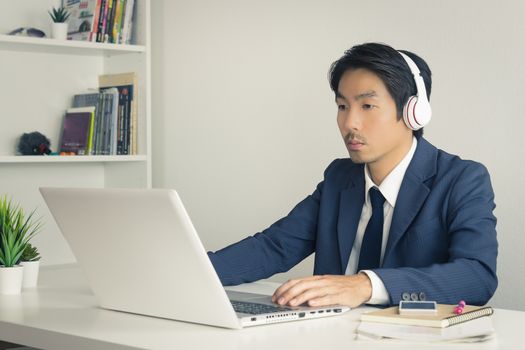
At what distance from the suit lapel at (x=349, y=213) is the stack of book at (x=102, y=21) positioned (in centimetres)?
178

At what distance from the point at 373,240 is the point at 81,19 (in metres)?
2.05

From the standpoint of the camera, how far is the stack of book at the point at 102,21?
3.77 m

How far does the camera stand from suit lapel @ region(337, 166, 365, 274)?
228 centimetres

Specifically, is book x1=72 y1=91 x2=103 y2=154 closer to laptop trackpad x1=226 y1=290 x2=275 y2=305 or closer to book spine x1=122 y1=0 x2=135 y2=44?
book spine x1=122 y1=0 x2=135 y2=44

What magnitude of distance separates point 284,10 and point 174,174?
3.06ft

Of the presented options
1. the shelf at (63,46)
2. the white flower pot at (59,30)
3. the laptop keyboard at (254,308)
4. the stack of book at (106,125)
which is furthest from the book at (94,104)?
the laptop keyboard at (254,308)

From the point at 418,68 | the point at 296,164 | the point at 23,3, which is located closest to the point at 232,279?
the point at 418,68

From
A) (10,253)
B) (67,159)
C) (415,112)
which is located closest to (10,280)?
(10,253)

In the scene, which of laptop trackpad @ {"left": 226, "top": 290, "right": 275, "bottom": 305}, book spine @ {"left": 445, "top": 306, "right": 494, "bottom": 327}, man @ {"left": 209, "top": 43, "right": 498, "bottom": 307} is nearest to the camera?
book spine @ {"left": 445, "top": 306, "right": 494, "bottom": 327}

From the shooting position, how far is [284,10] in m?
3.62

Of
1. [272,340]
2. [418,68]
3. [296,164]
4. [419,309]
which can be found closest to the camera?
[272,340]

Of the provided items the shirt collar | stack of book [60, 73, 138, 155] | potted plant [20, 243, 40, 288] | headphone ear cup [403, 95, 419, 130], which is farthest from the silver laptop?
stack of book [60, 73, 138, 155]

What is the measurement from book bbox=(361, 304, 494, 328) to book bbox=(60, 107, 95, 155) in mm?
2383

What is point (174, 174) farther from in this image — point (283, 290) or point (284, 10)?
point (283, 290)
